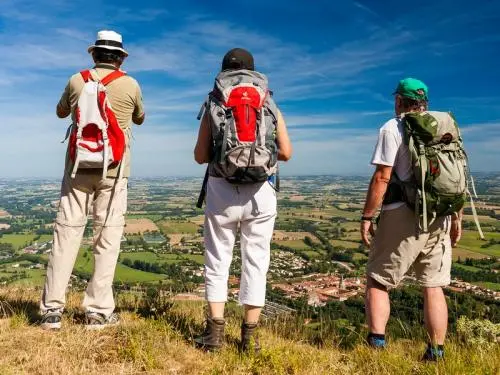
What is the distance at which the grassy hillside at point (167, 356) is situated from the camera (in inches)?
94.7

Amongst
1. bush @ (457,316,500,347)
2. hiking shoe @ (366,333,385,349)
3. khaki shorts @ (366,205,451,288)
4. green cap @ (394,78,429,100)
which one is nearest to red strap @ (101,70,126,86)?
green cap @ (394,78,429,100)

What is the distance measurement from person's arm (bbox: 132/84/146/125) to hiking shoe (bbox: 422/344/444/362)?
2.86m

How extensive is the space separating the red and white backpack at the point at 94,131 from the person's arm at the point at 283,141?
1258 millimetres

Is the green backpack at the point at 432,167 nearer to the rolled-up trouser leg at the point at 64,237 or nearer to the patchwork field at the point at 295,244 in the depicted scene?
the rolled-up trouser leg at the point at 64,237

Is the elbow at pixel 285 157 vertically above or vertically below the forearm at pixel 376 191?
above

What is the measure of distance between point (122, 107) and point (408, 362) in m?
2.75

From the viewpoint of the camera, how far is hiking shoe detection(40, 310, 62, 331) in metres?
3.07

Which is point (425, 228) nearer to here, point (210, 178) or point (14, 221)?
point (210, 178)

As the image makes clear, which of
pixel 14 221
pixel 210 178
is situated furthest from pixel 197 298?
pixel 14 221

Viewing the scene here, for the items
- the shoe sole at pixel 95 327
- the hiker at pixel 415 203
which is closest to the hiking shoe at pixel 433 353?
the hiker at pixel 415 203

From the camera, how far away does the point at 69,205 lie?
3.18 metres

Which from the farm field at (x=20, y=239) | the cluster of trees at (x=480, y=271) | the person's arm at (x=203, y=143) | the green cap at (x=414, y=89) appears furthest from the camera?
the farm field at (x=20, y=239)

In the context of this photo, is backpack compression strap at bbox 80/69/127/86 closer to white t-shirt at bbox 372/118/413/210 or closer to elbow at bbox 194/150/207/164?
elbow at bbox 194/150/207/164

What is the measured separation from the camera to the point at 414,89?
2.97 metres
